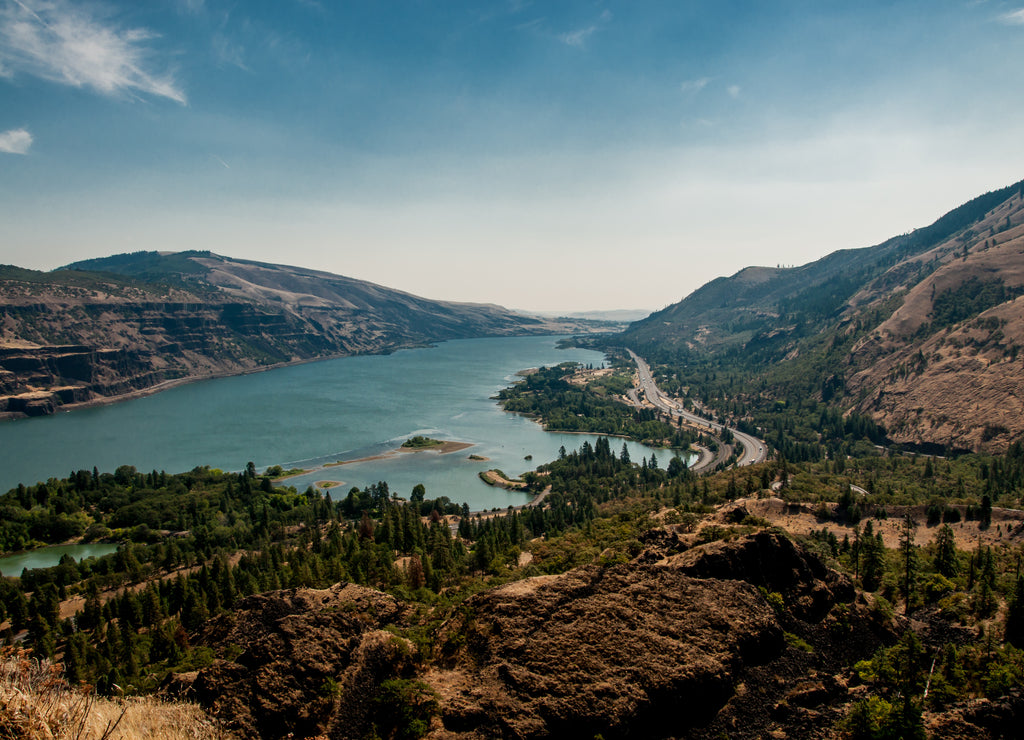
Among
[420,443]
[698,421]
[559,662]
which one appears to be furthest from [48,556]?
[698,421]

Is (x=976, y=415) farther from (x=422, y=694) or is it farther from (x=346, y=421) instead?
(x=346, y=421)

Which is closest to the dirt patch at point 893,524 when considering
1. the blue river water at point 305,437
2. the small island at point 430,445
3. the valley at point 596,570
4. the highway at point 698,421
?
the valley at point 596,570

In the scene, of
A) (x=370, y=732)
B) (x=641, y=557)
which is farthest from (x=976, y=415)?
(x=370, y=732)

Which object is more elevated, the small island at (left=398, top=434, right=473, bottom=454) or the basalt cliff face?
the basalt cliff face

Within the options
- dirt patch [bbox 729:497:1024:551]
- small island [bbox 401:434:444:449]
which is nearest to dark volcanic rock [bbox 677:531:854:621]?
dirt patch [bbox 729:497:1024:551]

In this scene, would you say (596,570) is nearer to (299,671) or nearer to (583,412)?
(299,671)

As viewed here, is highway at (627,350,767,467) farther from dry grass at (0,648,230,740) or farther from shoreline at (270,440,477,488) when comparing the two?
dry grass at (0,648,230,740)

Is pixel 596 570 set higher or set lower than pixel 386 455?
higher
